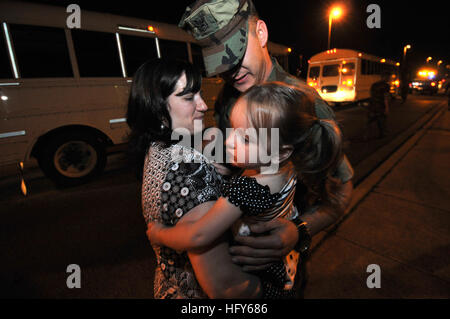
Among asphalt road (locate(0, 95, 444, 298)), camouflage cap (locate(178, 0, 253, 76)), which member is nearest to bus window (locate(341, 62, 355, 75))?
asphalt road (locate(0, 95, 444, 298))

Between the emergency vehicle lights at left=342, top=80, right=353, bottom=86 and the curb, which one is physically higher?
the emergency vehicle lights at left=342, top=80, right=353, bottom=86

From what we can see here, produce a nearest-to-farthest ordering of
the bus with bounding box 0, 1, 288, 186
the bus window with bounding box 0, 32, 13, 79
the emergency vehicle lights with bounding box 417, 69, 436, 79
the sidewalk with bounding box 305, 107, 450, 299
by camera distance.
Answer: the sidewalk with bounding box 305, 107, 450, 299
the bus window with bounding box 0, 32, 13, 79
the bus with bounding box 0, 1, 288, 186
the emergency vehicle lights with bounding box 417, 69, 436, 79

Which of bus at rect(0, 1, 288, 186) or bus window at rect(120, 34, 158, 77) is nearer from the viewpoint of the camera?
bus at rect(0, 1, 288, 186)

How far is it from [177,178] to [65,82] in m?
4.85

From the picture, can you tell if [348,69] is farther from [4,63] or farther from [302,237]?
[302,237]

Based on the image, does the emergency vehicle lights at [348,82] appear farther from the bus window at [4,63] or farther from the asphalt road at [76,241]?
the bus window at [4,63]

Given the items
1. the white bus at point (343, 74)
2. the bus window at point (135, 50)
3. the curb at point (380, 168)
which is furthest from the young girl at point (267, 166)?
the white bus at point (343, 74)

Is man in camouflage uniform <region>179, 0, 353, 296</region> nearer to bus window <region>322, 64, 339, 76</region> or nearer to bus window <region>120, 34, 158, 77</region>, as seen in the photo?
bus window <region>120, 34, 158, 77</region>

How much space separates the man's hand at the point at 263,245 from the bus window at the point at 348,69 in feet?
57.1

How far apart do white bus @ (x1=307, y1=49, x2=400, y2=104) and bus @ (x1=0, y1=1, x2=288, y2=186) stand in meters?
13.2

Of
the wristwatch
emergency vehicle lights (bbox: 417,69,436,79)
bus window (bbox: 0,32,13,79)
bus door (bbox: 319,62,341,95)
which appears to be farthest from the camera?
emergency vehicle lights (bbox: 417,69,436,79)

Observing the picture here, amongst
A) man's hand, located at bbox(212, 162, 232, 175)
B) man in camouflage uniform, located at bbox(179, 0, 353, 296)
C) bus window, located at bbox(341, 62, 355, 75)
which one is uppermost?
bus window, located at bbox(341, 62, 355, 75)

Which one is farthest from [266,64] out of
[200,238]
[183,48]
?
[183,48]

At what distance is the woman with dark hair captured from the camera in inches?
35.9
